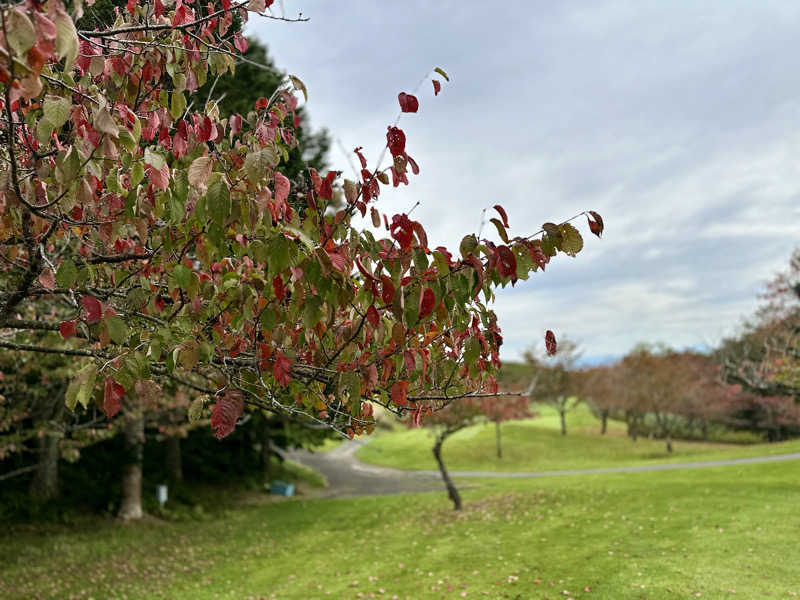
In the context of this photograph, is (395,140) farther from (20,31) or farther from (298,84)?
(20,31)

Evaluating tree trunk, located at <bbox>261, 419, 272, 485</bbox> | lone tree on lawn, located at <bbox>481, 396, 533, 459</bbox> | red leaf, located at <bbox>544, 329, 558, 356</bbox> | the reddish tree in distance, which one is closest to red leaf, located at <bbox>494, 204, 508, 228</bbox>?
the reddish tree in distance

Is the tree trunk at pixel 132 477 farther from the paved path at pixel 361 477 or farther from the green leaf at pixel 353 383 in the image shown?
the green leaf at pixel 353 383

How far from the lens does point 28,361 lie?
11.6 metres

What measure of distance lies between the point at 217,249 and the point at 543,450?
139 feet

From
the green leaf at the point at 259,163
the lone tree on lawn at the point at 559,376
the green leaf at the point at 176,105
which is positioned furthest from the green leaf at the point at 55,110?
the lone tree on lawn at the point at 559,376

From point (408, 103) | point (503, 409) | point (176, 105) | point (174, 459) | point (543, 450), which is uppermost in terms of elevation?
point (176, 105)

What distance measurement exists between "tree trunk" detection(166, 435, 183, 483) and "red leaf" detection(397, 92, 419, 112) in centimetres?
2413

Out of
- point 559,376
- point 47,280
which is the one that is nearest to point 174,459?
A: point 47,280

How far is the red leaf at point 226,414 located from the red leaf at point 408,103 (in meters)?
1.77

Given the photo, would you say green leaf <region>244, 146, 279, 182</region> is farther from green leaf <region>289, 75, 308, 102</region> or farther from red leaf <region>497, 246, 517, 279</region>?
green leaf <region>289, 75, 308, 102</region>

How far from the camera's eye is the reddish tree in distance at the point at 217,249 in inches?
94.3

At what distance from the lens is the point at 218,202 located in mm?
2326

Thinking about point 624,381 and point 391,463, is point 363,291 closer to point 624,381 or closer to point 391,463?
point 391,463

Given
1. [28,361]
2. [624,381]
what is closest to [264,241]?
[28,361]
